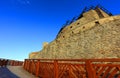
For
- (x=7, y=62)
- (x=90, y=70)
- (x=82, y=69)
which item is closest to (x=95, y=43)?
(x=82, y=69)

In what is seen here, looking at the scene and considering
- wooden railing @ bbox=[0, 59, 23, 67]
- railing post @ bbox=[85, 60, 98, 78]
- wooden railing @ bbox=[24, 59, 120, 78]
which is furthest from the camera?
wooden railing @ bbox=[0, 59, 23, 67]

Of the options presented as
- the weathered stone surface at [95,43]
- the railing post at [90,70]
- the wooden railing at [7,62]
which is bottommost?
the railing post at [90,70]

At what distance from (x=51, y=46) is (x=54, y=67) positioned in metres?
20.5

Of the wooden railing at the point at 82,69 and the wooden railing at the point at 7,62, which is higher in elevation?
the wooden railing at the point at 7,62

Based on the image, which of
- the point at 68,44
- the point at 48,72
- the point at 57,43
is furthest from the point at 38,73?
the point at 57,43

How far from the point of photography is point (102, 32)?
20500mm

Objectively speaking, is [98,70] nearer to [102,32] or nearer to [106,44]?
[106,44]

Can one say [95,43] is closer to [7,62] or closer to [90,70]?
[90,70]

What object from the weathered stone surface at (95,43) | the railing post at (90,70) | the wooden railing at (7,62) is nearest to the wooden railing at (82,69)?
the railing post at (90,70)

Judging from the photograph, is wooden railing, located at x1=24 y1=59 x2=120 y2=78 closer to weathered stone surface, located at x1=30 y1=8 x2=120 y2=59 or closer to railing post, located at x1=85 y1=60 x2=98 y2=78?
railing post, located at x1=85 y1=60 x2=98 y2=78

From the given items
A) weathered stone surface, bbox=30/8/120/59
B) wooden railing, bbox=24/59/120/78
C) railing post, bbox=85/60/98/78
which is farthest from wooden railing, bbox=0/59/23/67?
railing post, bbox=85/60/98/78

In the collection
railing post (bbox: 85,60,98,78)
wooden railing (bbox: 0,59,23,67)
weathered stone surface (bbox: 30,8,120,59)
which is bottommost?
railing post (bbox: 85,60,98,78)

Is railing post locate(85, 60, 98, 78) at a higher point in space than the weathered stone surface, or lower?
lower

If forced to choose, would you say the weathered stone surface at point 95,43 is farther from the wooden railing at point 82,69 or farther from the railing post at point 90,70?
the railing post at point 90,70
